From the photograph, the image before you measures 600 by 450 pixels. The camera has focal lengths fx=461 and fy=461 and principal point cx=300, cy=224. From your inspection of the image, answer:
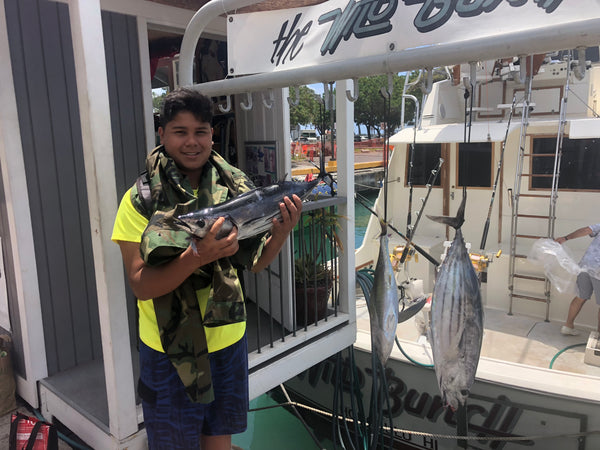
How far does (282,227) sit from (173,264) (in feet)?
1.31

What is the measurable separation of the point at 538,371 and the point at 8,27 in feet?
14.1

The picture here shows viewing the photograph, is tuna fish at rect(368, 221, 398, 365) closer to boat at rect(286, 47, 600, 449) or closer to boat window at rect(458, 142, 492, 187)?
boat at rect(286, 47, 600, 449)

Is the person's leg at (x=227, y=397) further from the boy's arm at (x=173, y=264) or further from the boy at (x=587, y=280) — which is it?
the boy at (x=587, y=280)

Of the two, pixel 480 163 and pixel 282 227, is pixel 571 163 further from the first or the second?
pixel 282 227

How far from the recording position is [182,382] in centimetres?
166

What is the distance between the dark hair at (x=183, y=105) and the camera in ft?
5.41

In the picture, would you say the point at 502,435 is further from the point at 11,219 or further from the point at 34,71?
the point at 34,71

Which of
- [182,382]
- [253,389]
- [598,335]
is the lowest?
[598,335]

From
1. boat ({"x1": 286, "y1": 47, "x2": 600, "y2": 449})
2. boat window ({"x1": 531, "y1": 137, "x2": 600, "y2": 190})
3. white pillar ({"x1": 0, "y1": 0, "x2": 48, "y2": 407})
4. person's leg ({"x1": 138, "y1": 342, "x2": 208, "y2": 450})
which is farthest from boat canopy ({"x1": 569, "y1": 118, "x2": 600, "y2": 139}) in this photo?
white pillar ({"x1": 0, "y1": 0, "x2": 48, "y2": 407})

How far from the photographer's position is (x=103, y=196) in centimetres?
199

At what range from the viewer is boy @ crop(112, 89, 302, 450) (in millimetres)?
1558

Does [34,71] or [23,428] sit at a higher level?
→ [34,71]

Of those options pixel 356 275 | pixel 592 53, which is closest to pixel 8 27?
pixel 356 275

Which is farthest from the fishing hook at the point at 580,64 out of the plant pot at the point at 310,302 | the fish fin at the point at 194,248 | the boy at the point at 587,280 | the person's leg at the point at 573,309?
the person's leg at the point at 573,309
